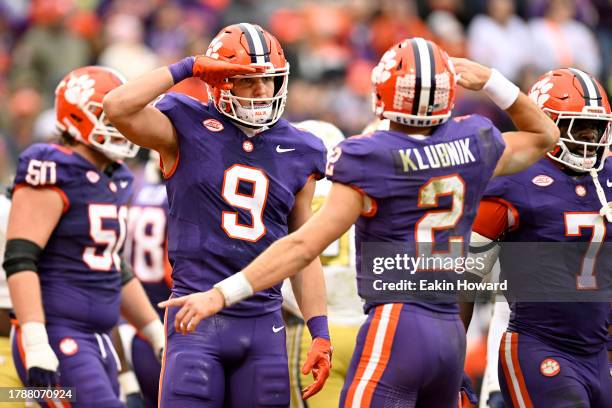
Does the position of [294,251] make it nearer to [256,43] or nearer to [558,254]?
[256,43]

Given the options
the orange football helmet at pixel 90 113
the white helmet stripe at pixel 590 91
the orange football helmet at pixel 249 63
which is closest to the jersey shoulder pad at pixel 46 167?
the orange football helmet at pixel 90 113

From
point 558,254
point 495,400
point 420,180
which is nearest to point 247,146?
point 420,180

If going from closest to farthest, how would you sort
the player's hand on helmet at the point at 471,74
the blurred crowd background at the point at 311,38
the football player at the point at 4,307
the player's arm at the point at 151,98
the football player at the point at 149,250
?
the player's hand on helmet at the point at 471,74 < the player's arm at the point at 151,98 < the football player at the point at 4,307 < the football player at the point at 149,250 < the blurred crowd background at the point at 311,38

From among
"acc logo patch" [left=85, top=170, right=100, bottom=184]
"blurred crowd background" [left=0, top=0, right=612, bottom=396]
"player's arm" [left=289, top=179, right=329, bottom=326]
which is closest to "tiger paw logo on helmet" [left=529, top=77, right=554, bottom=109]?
"player's arm" [left=289, top=179, right=329, bottom=326]

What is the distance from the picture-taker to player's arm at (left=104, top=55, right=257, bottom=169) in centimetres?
477

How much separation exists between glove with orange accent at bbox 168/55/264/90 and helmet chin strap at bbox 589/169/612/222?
5.44ft

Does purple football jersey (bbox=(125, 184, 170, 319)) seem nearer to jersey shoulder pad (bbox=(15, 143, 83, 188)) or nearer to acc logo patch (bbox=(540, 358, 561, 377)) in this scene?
jersey shoulder pad (bbox=(15, 143, 83, 188))

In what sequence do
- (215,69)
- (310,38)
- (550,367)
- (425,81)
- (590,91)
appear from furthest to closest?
(310,38) → (590,91) → (550,367) → (215,69) → (425,81)

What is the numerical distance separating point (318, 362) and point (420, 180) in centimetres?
101

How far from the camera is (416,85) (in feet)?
14.6

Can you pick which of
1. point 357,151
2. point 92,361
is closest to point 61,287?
point 92,361

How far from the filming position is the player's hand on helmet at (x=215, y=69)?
15.8 feet

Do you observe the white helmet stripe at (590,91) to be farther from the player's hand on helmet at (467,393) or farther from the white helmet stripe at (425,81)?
the player's hand on helmet at (467,393)

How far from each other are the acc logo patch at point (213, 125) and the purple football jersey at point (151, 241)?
262cm
